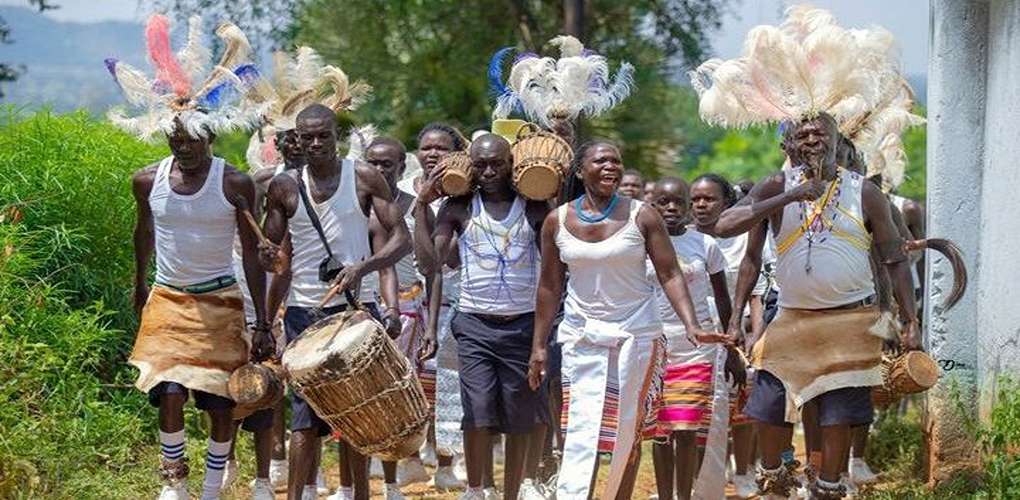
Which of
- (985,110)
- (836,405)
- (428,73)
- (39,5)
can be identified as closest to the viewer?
(836,405)

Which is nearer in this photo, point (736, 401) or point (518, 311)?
point (518, 311)

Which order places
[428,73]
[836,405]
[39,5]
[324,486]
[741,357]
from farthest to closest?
[428,73] < [39,5] < [324,486] < [741,357] < [836,405]

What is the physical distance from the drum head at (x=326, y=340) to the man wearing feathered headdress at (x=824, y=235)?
1761mm

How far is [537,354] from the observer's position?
8328 mm

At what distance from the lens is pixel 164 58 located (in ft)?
27.5

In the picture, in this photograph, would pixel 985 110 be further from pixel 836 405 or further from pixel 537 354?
pixel 537 354

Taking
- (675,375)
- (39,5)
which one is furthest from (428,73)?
(675,375)

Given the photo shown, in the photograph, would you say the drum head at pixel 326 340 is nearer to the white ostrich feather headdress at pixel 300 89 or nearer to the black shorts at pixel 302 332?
the black shorts at pixel 302 332

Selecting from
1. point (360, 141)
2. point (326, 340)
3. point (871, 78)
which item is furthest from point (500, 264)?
point (360, 141)

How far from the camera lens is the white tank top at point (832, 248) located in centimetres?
818

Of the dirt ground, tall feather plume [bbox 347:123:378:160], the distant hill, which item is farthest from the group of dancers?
the distant hill

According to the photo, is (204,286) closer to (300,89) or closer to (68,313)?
(300,89)

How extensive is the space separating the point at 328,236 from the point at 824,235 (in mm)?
2394

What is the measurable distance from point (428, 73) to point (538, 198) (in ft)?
31.9
